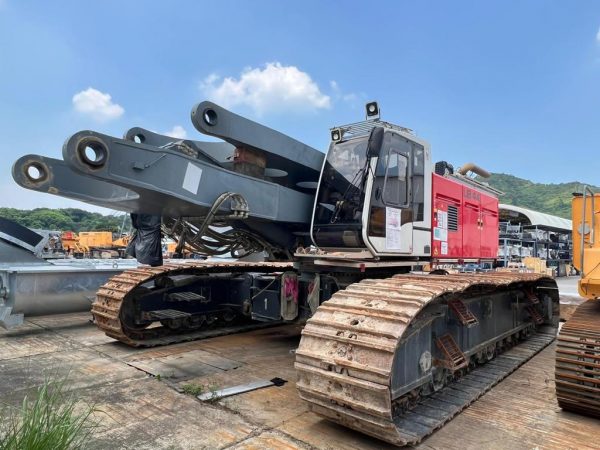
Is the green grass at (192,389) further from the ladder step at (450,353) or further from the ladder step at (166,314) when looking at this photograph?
the ladder step at (450,353)

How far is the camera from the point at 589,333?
4059 mm

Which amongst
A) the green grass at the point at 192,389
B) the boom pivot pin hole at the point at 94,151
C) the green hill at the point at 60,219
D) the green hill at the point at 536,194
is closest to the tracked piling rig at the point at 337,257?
the boom pivot pin hole at the point at 94,151

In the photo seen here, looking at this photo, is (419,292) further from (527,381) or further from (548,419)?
(527,381)

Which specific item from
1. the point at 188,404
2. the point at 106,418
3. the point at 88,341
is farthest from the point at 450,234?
the point at 88,341

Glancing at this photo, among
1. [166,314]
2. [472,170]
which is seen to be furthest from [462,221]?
[166,314]

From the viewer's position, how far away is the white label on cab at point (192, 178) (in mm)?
3850

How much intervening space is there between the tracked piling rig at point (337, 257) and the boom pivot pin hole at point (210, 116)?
0.01 m

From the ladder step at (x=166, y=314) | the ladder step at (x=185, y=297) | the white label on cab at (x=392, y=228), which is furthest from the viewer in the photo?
the ladder step at (x=185, y=297)

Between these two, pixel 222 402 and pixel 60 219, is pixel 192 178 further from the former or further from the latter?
pixel 60 219

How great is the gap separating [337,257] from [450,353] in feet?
4.67

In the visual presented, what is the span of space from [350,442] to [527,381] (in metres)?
2.68

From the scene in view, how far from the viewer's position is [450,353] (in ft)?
14.3

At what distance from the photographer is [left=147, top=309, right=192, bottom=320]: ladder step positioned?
21.4 feet

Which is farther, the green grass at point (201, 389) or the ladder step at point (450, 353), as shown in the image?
the ladder step at point (450, 353)
